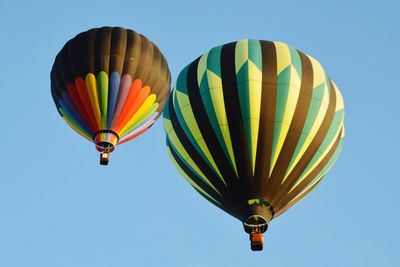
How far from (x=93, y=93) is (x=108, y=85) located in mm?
479

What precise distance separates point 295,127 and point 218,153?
1.82m

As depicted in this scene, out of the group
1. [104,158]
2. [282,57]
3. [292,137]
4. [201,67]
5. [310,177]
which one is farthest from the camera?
[104,158]

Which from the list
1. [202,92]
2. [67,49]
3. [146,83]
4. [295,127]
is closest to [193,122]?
[202,92]

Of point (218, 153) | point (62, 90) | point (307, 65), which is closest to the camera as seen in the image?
point (218, 153)

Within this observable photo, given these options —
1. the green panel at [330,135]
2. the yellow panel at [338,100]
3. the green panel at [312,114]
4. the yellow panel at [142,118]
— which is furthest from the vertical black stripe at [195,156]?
the yellow panel at [142,118]

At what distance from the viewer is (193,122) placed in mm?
20234

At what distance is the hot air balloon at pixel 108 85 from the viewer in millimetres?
25016

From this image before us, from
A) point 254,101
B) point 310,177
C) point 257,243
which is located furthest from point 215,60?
point 257,243

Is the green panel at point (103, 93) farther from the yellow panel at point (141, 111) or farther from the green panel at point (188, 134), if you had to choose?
the green panel at point (188, 134)

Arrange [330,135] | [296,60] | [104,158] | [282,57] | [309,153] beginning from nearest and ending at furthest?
[309,153]
[330,135]
[282,57]
[296,60]
[104,158]

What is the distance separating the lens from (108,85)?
25062 mm

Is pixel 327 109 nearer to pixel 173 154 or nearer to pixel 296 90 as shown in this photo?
pixel 296 90

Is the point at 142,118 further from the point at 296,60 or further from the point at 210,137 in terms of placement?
the point at 296,60

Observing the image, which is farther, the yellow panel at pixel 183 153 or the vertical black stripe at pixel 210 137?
the yellow panel at pixel 183 153
